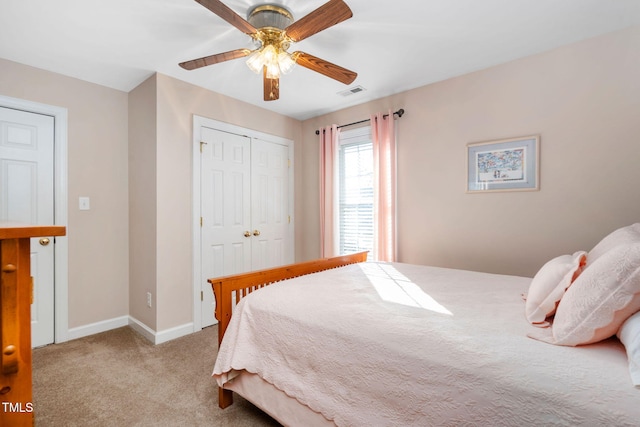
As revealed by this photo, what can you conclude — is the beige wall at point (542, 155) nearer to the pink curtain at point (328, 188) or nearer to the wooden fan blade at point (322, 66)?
the pink curtain at point (328, 188)

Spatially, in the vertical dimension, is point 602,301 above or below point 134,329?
above

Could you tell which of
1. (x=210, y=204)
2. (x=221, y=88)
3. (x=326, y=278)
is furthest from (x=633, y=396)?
(x=221, y=88)

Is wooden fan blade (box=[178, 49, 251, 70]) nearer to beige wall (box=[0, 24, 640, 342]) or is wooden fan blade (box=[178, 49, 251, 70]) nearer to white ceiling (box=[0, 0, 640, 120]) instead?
white ceiling (box=[0, 0, 640, 120])

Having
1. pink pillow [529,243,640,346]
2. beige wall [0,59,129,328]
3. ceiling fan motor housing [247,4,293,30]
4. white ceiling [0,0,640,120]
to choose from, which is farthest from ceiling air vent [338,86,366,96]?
pink pillow [529,243,640,346]

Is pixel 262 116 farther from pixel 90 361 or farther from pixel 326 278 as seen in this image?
pixel 90 361

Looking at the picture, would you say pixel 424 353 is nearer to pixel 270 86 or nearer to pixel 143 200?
pixel 270 86

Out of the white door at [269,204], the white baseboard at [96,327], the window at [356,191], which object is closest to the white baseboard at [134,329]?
the white baseboard at [96,327]

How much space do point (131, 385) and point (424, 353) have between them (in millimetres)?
2019

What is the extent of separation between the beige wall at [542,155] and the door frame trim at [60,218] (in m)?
3.15

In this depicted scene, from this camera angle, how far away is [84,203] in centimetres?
292

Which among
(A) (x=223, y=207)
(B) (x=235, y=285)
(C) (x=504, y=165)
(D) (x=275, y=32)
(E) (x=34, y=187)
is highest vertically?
(D) (x=275, y=32)

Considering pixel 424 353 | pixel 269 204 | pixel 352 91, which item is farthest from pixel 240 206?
pixel 424 353

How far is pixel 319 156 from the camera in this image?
396cm

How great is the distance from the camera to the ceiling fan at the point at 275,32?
1596mm
